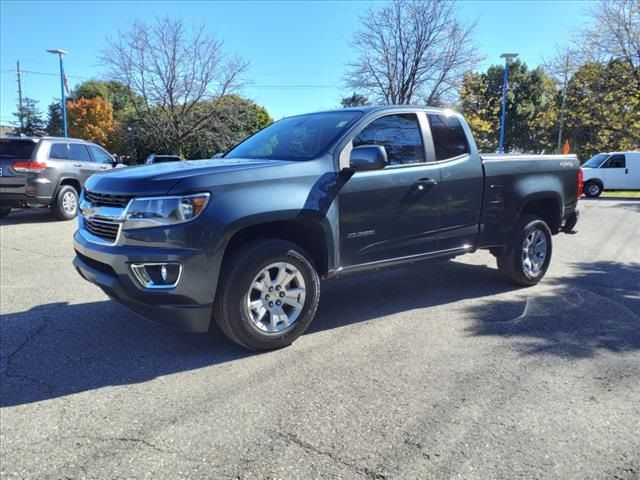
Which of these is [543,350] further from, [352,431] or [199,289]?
[199,289]

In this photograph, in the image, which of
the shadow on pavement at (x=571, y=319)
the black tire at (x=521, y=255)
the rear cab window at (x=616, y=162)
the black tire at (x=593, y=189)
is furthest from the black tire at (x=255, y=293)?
the rear cab window at (x=616, y=162)

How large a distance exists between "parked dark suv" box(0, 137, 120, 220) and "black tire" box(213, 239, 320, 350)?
28.3 feet

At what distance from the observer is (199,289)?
352 centimetres

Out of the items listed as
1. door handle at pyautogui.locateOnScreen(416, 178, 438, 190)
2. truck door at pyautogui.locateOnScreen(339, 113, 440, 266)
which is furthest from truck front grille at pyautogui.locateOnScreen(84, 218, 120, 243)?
door handle at pyautogui.locateOnScreen(416, 178, 438, 190)

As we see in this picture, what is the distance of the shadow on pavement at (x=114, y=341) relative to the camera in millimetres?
3471

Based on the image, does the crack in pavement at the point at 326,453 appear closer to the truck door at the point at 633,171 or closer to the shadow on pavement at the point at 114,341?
the shadow on pavement at the point at 114,341

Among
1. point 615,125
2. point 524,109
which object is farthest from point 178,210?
point 524,109

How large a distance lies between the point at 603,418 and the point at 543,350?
103cm

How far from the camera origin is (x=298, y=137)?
4.74 meters

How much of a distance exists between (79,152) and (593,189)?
19089 millimetres

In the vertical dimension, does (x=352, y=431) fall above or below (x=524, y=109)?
below

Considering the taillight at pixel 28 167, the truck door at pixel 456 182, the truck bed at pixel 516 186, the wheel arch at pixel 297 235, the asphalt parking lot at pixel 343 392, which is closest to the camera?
the asphalt parking lot at pixel 343 392

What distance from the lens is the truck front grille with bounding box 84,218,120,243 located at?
3.64 m

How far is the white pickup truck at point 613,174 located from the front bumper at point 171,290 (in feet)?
68.6
